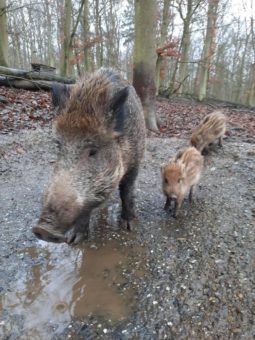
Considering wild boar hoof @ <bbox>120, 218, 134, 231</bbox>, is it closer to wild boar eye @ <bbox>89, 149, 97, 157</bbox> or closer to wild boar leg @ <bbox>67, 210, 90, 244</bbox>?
wild boar leg @ <bbox>67, 210, 90, 244</bbox>

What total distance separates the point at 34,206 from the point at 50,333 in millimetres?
1819

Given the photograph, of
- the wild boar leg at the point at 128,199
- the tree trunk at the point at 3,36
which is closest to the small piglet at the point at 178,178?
the wild boar leg at the point at 128,199

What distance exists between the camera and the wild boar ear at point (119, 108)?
229cm

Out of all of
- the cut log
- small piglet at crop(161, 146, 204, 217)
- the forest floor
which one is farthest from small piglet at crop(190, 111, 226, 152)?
the cut log

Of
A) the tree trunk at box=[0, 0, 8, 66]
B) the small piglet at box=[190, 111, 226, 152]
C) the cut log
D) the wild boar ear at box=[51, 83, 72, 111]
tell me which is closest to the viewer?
the wild boar ear at box=[51, 83, 72, 111]

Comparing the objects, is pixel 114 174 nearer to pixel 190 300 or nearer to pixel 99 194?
pixel 99 194

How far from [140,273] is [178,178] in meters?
1.14

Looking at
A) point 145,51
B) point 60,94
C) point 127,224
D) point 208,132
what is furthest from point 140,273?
point 145,51

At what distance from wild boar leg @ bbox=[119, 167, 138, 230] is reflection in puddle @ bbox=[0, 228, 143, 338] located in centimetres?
35

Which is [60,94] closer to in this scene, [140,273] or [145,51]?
[140,273]

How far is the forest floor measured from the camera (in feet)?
6.52

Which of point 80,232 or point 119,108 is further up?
point 119,108

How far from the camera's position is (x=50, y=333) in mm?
1927

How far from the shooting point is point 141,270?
98.8 inches
